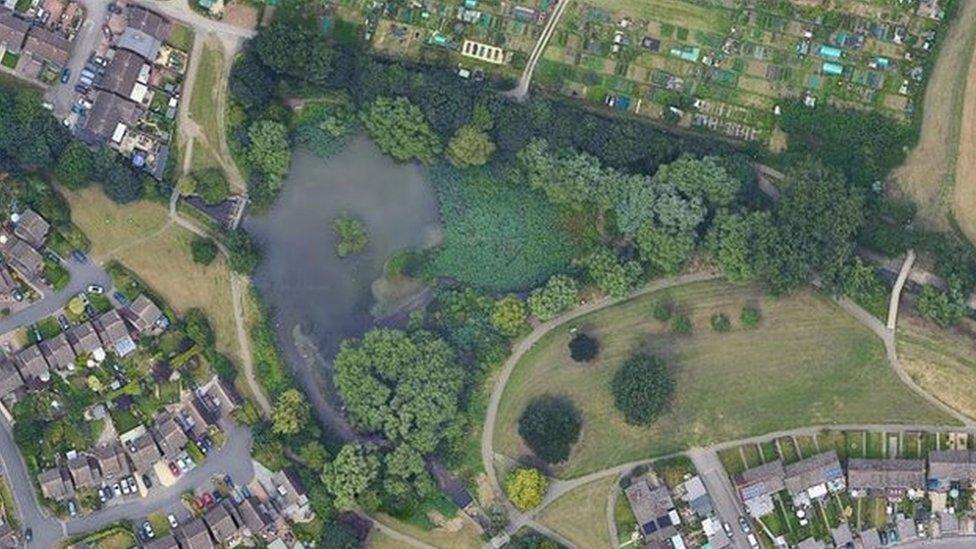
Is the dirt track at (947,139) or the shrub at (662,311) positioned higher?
the dirt track at (947,139)

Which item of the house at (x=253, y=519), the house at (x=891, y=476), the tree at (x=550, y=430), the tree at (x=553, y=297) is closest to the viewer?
the house at (x=891, y=476)

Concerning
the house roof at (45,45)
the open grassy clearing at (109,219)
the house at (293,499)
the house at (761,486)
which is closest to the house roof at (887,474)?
the house at (761,486)

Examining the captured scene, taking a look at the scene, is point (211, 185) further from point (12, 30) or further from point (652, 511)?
point (652, 511)

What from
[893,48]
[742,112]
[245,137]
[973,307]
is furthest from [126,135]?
[973,307]

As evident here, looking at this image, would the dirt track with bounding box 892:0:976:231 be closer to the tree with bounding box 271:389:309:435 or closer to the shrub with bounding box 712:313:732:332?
the shrub with bounding box 712:313:732:332

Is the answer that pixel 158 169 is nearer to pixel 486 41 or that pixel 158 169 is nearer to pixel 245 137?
pixel 245 137

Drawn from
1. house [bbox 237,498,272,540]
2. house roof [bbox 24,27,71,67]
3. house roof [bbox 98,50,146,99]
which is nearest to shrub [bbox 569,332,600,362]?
house [bbox 237,498,272,540]

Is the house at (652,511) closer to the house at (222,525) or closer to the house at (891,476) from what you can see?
the house at (891,476)

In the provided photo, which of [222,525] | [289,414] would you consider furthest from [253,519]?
[289,414]
